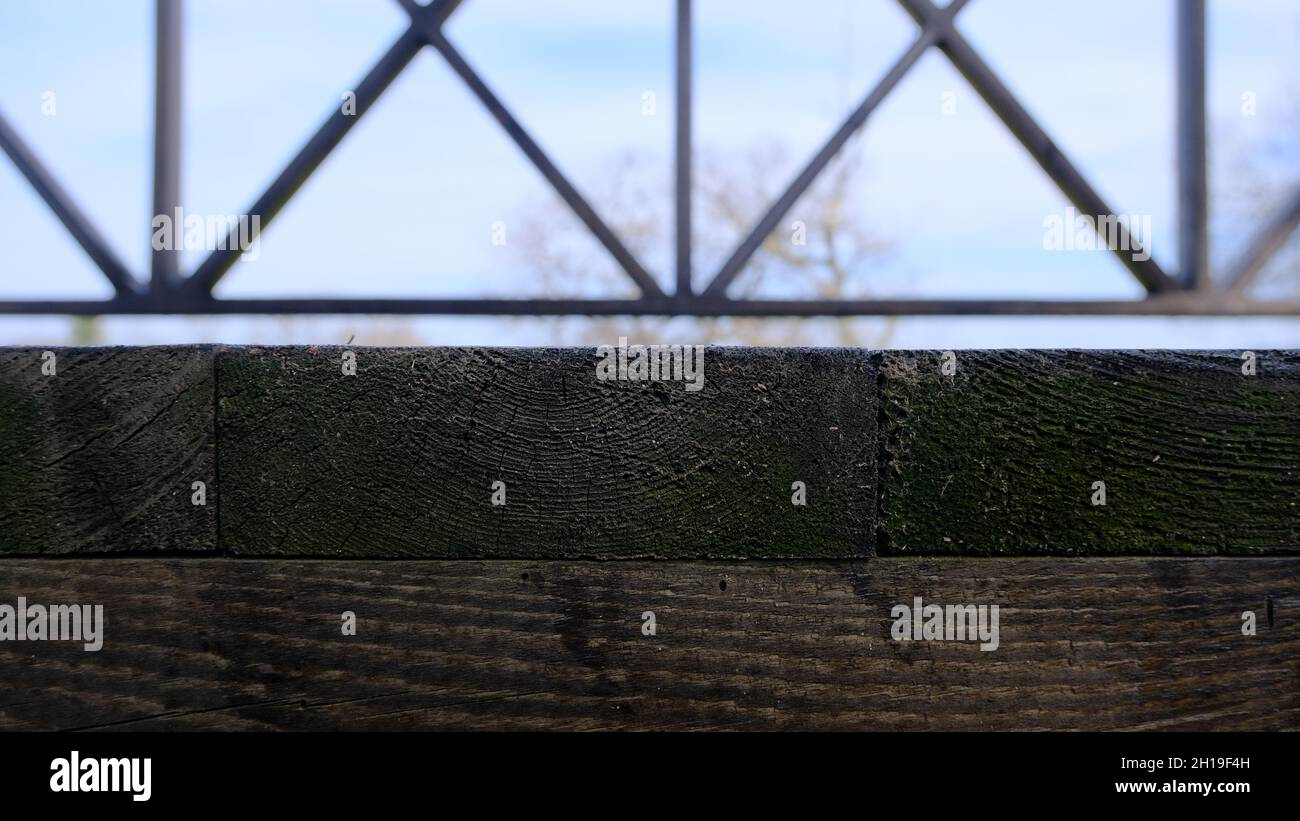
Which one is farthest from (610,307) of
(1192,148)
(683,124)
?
(1192,148)

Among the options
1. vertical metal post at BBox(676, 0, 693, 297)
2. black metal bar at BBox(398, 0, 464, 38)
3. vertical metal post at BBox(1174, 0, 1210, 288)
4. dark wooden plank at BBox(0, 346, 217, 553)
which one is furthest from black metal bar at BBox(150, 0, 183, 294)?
vertical metal post at BBox(1174, 0, 1210, 288)

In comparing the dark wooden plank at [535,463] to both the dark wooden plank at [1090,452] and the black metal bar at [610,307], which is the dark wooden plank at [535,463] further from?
the black metal bar at [610,307]

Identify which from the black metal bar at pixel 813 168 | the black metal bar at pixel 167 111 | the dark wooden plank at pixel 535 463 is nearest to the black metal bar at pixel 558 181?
the black metal bar at pixel 813 168

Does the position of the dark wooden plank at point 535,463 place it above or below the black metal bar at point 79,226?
below

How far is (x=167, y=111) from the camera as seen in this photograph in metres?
1.48

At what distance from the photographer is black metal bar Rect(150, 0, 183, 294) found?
4.56 feet

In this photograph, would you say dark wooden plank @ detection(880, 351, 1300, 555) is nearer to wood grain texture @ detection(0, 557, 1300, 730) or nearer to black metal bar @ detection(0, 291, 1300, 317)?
wood grain texture @ detection(0, 557, 1300, 730)

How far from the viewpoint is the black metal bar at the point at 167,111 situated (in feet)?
4.56

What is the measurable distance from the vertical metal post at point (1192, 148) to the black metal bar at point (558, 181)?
0.97m

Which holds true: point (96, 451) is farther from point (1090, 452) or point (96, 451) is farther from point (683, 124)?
point (683, 124)

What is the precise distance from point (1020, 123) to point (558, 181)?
81 centimetres

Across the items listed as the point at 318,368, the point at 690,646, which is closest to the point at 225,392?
the point at 318,368
